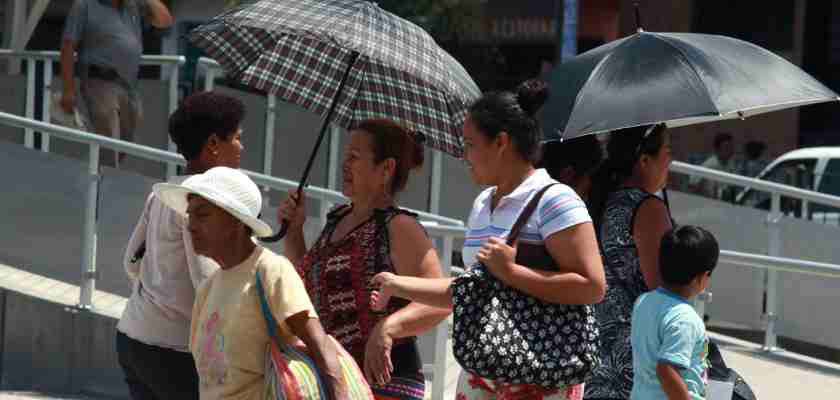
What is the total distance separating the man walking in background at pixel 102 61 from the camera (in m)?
10.6

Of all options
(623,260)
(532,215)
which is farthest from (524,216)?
(623,260)

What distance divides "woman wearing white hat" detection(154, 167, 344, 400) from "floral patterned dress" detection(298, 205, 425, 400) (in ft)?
1.17

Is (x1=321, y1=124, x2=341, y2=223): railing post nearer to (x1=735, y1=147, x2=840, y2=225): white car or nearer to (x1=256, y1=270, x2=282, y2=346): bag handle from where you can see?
(x1=735, y1=147, x2=840, y2=225): white car

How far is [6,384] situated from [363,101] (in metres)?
4.23

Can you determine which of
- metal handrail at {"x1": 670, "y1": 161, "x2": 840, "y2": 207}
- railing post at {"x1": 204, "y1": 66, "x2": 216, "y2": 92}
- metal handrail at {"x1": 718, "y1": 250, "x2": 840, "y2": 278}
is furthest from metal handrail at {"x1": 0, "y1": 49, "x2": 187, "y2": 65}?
metal handrail at {"x1": 718, "y1": 250, "x2": 840, "y2": 278}

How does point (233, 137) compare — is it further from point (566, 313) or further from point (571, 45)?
point (571, 45)

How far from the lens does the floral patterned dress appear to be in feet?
14.3

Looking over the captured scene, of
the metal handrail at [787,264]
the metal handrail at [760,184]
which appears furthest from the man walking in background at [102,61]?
the metal handrail at [787,264]

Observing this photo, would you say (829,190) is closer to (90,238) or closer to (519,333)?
(90,238)

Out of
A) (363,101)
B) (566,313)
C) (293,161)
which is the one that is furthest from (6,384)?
(566,313)

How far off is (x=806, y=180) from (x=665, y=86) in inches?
377

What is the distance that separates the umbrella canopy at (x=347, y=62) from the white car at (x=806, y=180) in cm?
715

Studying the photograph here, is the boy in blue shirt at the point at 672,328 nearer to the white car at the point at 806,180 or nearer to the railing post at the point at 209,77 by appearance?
the railing post at the point at 209,77

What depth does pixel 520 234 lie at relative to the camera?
4.17 metres
